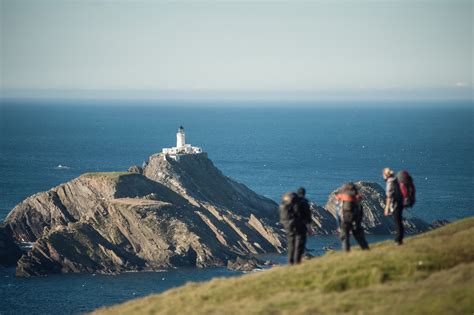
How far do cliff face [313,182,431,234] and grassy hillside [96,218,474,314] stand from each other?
85.1 meters

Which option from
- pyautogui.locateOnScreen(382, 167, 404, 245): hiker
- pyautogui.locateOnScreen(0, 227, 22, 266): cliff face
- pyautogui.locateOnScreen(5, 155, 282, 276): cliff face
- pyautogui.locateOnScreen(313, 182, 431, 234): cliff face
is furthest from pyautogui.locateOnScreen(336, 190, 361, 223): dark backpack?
pyautogui.locateOnScreen(313, 182, 431, 234): cliff face

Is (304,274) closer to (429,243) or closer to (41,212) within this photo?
(429,243)

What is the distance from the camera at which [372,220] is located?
117m

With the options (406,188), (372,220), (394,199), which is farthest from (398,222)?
(372,220)

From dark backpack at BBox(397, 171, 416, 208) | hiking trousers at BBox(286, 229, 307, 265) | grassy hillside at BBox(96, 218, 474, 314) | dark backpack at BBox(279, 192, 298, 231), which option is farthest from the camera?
dark backpack at BBox(397, 171, 416, 208)

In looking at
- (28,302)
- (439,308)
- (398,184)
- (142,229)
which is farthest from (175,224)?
(439,308)

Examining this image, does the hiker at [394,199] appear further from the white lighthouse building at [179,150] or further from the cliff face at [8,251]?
the white lighthouse building at [179,150]

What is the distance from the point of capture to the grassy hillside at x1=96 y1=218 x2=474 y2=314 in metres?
22.4

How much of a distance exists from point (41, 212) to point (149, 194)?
14.3 meters

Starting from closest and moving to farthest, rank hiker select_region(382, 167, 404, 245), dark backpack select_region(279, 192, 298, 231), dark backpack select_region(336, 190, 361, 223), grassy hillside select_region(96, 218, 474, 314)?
grassy hillside select_region(96, 218, 474, 314) < dark backpack select_region(279, 192, 298, 231) < dark backpack select_region(336, 190, 361, 223) < hiker select_region(382, 167, 404, 245)

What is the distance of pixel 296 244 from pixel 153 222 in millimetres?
77073

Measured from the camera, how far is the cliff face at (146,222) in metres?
98.1

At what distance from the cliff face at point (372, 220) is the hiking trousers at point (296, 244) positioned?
84185mm

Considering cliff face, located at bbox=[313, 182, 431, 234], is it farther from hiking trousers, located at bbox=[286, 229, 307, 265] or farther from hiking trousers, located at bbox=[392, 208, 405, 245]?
hiking trousers, located at bbox=[286, 229, 307, 265]
